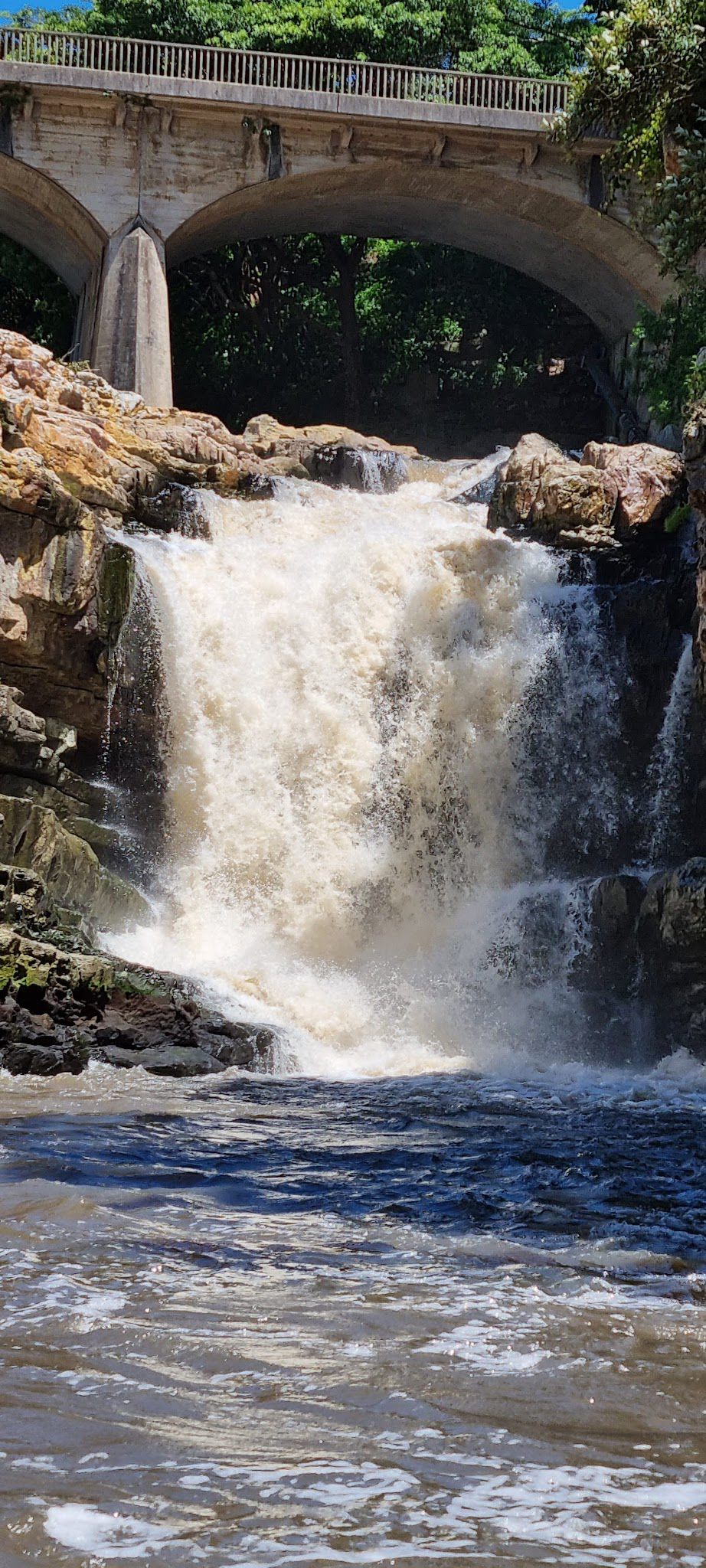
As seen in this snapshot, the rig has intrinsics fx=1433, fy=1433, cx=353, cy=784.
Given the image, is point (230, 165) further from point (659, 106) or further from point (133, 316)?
point (659, 106)

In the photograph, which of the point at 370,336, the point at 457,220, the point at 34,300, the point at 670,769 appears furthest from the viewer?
the point at 370,336

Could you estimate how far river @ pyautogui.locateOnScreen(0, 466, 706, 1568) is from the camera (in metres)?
3.27

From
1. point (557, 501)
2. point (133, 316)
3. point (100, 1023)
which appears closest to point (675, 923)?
point (100, 1023)

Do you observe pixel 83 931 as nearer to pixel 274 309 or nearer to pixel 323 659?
pixel 323 659

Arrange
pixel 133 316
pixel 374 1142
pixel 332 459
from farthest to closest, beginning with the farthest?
pixel 133 316, pixel 332 459, pixel 374 1142

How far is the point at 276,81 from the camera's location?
2752cm

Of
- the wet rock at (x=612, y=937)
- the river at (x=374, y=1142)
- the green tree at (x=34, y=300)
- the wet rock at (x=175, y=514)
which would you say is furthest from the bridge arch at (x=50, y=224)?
the wet rock at (x=612, y=937)

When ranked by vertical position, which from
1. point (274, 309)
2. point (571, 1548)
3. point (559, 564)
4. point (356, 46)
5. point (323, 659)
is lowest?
point (571, 1548)

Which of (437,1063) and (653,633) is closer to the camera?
(437,1063)

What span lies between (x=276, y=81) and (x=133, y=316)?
22.3 feet

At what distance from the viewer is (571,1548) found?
2.99 meters

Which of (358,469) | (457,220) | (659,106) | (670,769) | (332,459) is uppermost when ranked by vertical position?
(457,220)

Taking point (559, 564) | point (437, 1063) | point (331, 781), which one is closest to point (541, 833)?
point (331, 781)

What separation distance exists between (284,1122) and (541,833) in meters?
8.67
